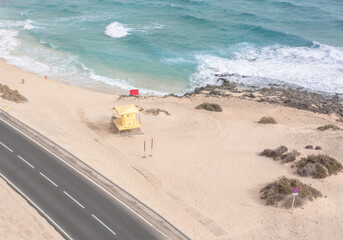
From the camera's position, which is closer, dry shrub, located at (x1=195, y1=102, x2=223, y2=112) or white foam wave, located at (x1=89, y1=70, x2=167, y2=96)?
dry shrub, located at (x1=195, y1=102, x2=223, y2=112)

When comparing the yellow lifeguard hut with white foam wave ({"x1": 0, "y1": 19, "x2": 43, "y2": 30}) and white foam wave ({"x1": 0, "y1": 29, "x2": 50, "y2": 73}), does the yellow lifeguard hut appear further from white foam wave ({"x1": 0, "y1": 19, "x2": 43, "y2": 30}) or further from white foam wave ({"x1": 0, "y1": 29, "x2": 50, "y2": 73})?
white foam wave ({"x1": 0, "y1": 19, "x2": 43, "y2": 30})

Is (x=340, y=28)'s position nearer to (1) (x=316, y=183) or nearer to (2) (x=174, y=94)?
(2) (x=174, y=94)

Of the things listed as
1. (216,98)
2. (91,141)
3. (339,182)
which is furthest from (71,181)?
(216,98)

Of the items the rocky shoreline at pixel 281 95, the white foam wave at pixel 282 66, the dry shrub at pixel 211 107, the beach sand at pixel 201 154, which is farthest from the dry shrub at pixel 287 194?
the white foam wave at pixel 282 66

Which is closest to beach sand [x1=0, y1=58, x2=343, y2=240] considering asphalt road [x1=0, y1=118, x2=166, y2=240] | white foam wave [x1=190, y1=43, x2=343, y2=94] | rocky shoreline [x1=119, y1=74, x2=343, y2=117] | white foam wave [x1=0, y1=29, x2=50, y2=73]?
asphalt road [x1=0, y1=118, x2=166, y2=240]

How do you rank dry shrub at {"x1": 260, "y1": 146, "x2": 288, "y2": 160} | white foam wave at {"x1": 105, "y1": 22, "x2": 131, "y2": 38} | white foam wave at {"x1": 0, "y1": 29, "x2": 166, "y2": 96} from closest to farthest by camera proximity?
dry shrub at {"x1": 260, "y1": 146, "x2": 288, "y2": 160}, white foam wave at {"x1": 0, "y1": 29, "x2": 166, "y2": 96}, white foam wave at {"x1": 105, "y1": 22, "x2": 131, "y2": 38}

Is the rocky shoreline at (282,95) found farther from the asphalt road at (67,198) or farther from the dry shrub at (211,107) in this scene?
the asphalt road at (67,198)
